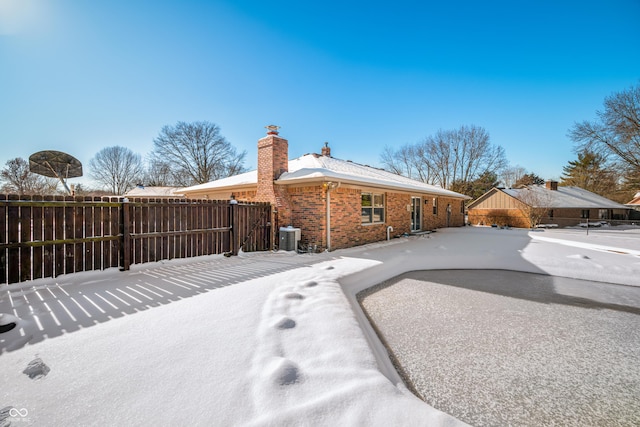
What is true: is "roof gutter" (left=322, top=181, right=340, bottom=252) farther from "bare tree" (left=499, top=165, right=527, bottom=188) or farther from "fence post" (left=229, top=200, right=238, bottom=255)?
"bare tree" (left=499, top=165, right=527, bottom=188)

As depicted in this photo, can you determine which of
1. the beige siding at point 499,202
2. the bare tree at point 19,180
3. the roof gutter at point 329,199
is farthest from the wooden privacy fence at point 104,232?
the bare tree at point 19,180

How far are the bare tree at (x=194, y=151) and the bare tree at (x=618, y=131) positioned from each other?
32.7 metres

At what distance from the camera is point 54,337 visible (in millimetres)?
2656

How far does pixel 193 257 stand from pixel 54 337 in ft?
12.6

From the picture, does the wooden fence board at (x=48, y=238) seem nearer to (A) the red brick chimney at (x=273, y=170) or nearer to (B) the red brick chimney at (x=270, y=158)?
(A) the red brick chimney at (x=273, y=170)

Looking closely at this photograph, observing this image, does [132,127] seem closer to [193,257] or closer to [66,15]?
[66,15]

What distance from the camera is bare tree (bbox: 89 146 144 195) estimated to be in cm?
3456

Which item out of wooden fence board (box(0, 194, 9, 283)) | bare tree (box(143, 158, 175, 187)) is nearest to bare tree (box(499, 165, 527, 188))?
wooden fence board (box(0, 194, 9, 283))

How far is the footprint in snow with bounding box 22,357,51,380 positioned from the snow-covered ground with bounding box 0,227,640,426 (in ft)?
0.05

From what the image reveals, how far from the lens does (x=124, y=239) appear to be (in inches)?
208

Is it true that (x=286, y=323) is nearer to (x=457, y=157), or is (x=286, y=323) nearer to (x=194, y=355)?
(x=194, y=355)

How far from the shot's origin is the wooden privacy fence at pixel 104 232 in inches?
166

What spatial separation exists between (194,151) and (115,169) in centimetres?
1561

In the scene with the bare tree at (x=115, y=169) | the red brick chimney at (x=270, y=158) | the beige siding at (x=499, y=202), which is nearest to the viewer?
the red brick chimney at (x=270, y=158)
